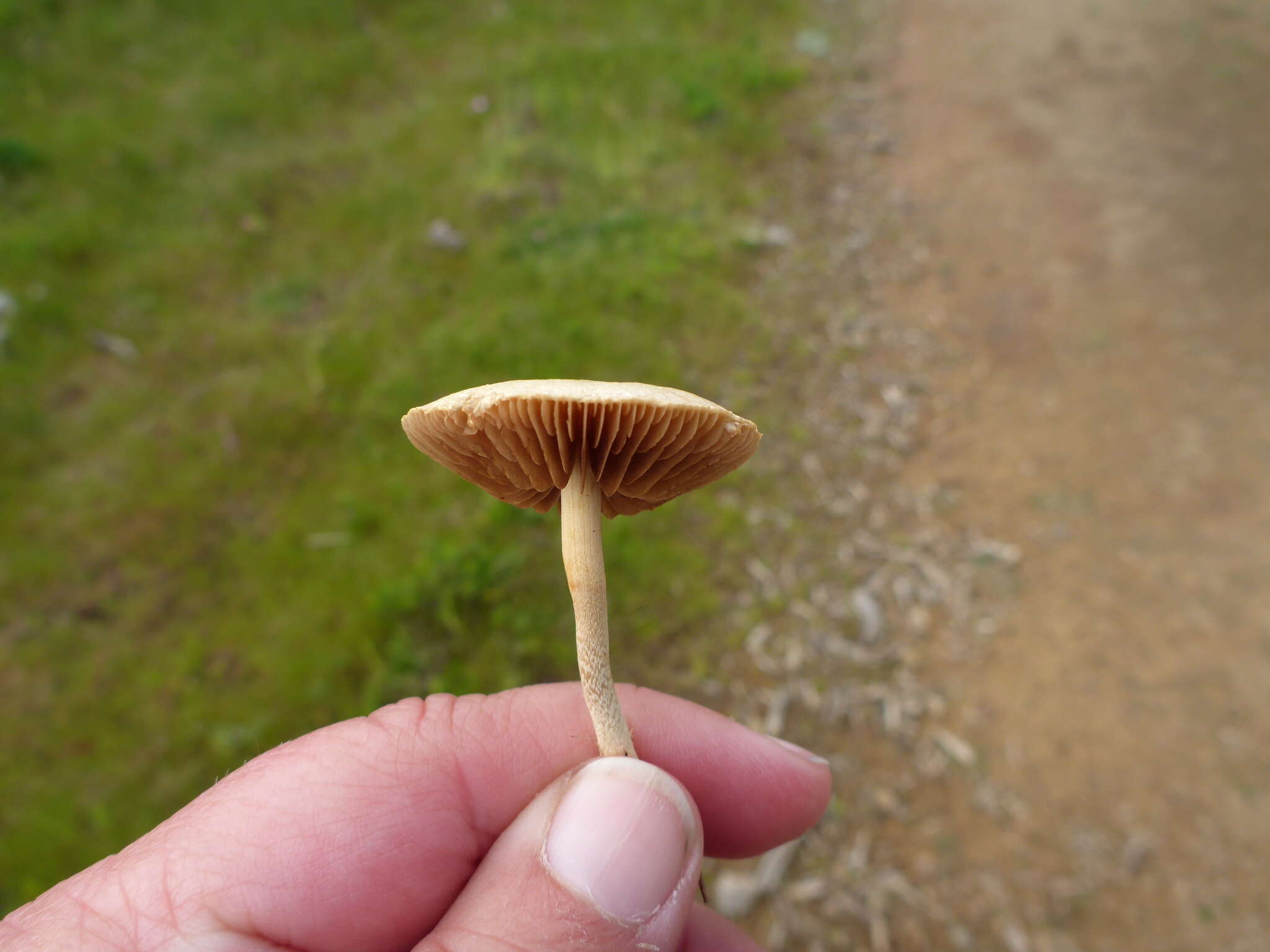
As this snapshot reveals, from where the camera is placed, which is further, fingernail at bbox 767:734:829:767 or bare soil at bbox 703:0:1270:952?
bare soil at bbox 703:0:1270:952

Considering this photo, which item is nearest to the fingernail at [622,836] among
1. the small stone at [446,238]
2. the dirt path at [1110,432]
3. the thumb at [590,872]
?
the thumb at [590,872]

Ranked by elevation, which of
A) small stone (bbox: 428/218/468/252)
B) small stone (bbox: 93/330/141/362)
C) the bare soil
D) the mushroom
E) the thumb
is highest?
the mushroom

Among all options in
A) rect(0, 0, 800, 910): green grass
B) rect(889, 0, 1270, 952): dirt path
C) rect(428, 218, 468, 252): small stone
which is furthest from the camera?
rect(428, 218, 468, 252): small stone

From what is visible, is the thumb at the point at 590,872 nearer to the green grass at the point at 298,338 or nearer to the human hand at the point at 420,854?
the human hand at the point at 420,854

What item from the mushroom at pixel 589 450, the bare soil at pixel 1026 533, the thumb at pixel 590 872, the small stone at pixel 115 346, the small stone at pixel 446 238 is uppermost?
the mushroom at pixel 589 450

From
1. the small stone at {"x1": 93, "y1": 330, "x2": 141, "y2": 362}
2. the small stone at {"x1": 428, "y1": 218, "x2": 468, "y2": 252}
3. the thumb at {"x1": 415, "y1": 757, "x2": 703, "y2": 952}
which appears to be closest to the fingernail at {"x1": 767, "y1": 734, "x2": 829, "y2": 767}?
the thumb at {"x1": 415, "y1": 757, "x2": 703, "y2": 952}

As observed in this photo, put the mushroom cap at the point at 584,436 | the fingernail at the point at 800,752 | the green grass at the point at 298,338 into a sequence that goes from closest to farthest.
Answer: the mushroom cap at the point at 584,436 < the fingernail at the point at 800,752 < the green grass at the point at 298,338

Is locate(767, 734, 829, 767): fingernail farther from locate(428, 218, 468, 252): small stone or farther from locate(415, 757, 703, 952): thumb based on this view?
locate(428, 218, 468, 252): small stone
